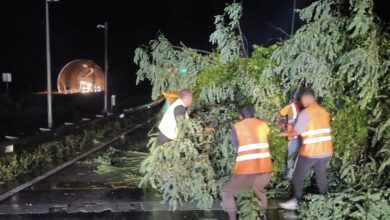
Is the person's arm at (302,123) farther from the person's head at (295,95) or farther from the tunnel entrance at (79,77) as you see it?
the tunnel entrance at (79,77)

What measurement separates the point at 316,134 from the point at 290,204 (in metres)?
1.31

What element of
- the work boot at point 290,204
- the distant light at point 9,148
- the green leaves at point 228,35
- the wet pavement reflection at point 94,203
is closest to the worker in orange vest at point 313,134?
the work boot at point 290,204

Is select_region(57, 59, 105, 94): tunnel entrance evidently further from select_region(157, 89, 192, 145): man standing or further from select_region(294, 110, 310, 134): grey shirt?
select_region(294, 110, 310, 134): grey shirt

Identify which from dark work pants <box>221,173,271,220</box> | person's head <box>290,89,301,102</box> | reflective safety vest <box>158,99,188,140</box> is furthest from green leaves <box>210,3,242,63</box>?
dark work pants <box>221,173,271,220</box>

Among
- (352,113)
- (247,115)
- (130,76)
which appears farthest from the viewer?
(130,76)

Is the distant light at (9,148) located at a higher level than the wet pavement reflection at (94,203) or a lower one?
higher

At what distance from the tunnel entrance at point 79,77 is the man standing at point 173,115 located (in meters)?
22.3

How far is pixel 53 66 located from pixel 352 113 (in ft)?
111

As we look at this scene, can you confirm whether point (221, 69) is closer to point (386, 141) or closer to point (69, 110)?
point (386, 141)

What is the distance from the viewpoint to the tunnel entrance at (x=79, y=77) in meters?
27.5

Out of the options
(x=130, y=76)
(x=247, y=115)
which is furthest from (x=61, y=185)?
(x=130, y=76)

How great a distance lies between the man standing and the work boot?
6.37ft

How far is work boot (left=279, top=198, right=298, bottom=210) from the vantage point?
18.3 ft

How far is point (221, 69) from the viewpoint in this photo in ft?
22.7
